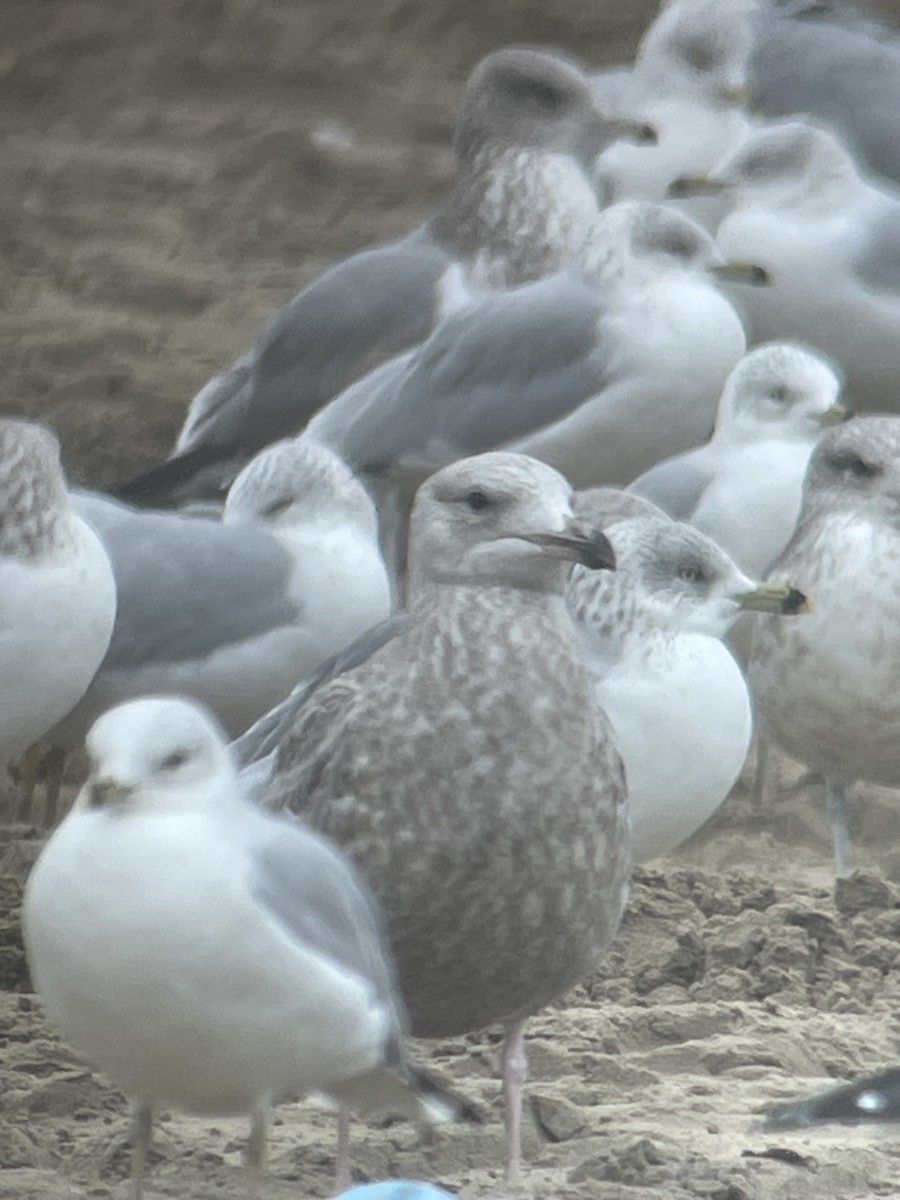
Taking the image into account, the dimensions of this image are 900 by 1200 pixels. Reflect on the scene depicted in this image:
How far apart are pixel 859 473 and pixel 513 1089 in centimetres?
204

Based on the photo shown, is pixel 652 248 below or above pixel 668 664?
above

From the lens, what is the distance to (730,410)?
6.61 meters

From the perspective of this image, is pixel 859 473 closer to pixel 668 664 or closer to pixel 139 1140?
pixel 668 664

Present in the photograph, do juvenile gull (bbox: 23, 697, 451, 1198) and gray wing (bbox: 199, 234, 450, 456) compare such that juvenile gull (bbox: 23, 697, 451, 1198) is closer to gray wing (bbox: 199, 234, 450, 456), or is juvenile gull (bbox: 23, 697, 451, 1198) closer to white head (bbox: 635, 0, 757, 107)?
gray wing (bbox: 199, 234, 450, 456)

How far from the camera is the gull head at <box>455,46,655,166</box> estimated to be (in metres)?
7.90

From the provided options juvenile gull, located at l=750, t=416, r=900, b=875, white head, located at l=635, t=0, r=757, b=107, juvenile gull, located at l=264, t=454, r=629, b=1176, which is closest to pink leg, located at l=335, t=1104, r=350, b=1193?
juvenile gull, located at l=264, t=454, r=629, b=1176

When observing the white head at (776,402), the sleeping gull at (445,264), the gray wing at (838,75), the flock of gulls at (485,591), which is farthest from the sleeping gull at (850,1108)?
the gray wing at (838,75)

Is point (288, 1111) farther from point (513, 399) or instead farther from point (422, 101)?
point (422, 101)

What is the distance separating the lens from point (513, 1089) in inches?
166

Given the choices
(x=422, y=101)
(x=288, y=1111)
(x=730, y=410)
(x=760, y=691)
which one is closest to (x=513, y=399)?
(x=730, y=410)

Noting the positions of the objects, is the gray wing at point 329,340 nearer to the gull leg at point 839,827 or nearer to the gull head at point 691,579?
the gull leg at point 839,827

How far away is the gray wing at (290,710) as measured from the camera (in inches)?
172

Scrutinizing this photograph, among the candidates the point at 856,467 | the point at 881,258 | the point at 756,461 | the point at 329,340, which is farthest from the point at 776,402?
the point at 329,340

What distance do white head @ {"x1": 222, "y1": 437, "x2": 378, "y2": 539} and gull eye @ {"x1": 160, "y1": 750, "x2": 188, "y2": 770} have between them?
230cm
